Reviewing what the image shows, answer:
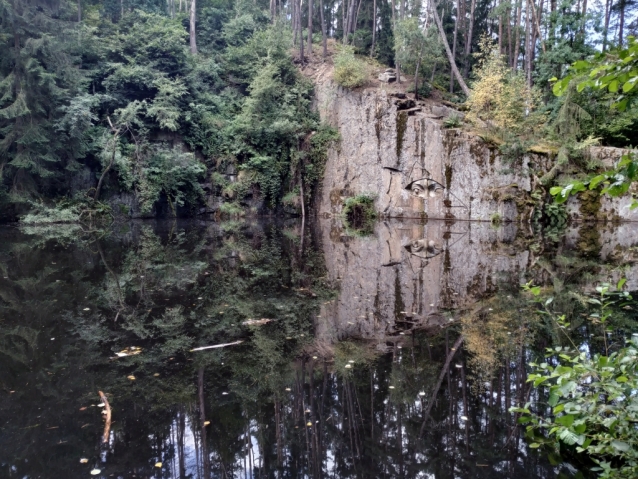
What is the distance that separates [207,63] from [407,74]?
13.3 meters

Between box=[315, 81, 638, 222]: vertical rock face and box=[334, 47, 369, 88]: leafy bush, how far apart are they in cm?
69

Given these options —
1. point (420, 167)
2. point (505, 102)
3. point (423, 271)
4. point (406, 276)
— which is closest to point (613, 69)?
point (406, 276)

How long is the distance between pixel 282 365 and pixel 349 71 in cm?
2355

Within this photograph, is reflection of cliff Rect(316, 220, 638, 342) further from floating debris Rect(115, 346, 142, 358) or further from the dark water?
floating debris Rect(115, 346, 142, 358)

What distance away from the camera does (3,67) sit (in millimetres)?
21031

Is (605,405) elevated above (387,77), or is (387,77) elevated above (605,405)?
(387,77)

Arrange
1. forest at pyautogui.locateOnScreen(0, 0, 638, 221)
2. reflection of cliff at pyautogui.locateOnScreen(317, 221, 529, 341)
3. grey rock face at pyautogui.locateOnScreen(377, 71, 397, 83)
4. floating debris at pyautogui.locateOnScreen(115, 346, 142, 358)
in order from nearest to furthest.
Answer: floating debris at pyautogui.locateOnScreen(115, 346, 142, 358)
reflection of cliff at pyautogui.locateOnScreen(317, 221, 529, 341)
forest at pyautogui.locateOnScreen(0, 0, 638, 221)
grey rock face at pyautogui.locateOnScreen(377, 71, 397, 83)

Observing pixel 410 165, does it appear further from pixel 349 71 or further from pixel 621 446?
pixel 621 446

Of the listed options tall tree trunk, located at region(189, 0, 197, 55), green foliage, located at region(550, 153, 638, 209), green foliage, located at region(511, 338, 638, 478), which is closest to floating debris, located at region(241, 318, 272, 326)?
green foliage, located at region(511, 338, 638, 478)

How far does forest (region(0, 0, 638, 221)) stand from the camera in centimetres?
2077

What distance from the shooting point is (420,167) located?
23.5m

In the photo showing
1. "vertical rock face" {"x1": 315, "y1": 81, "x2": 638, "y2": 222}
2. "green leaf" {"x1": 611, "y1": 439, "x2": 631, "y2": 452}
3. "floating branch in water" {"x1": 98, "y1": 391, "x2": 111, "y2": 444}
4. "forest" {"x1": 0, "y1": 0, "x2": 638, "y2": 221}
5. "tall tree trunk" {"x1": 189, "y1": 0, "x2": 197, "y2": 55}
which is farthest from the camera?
"tall tree trunk" {"x1": 189, "y1": 0, "x2": 197, "y2": 55}

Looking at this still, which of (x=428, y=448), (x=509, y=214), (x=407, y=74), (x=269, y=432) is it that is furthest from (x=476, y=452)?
(x=407, y=74)

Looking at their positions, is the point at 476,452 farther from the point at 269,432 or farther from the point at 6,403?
the point at 6,403
